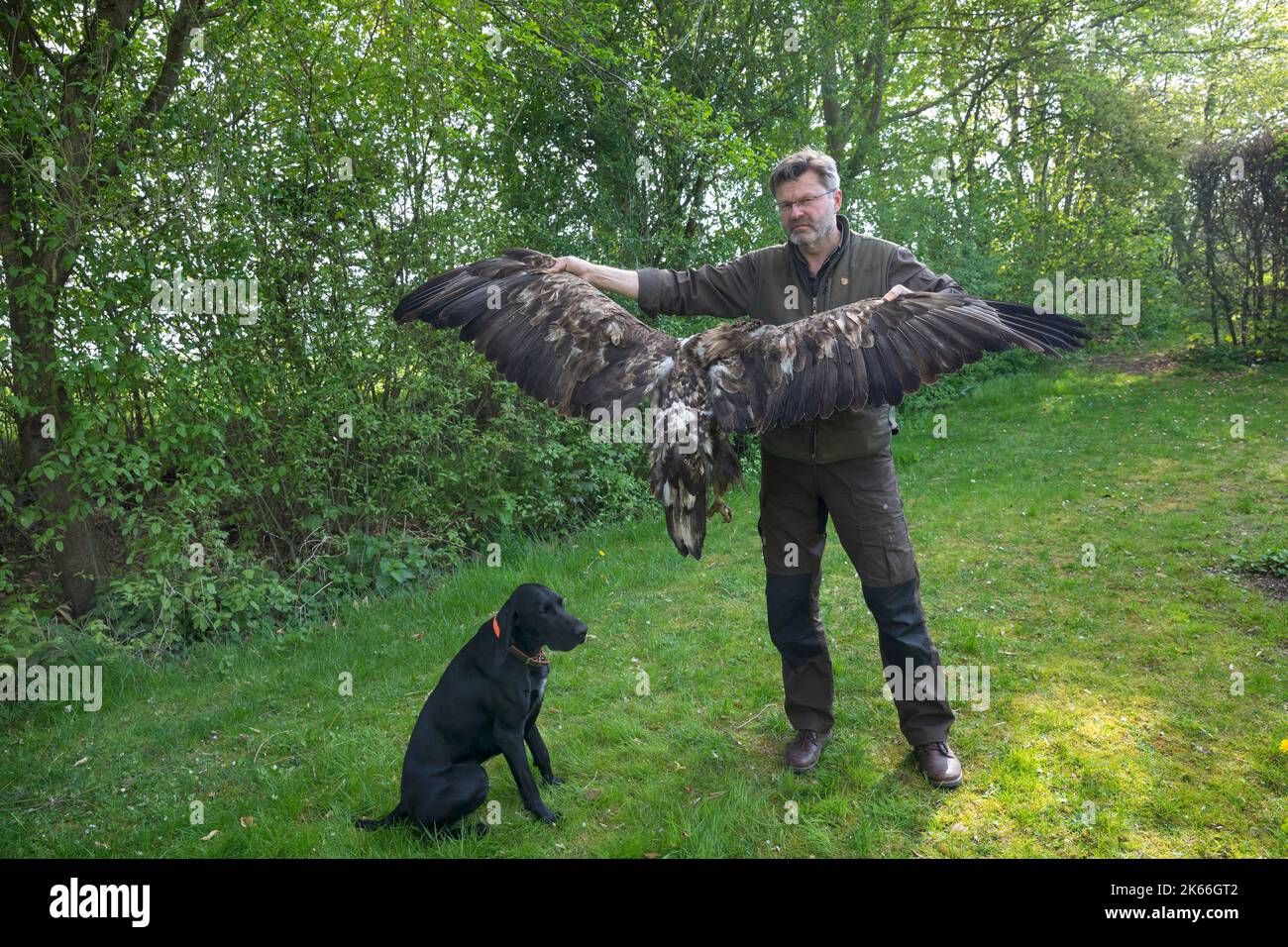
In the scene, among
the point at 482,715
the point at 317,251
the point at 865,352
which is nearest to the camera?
the point at 865,352

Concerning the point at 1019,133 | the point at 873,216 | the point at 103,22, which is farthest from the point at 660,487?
the point at 1019,133

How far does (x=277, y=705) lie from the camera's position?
4.68 meters

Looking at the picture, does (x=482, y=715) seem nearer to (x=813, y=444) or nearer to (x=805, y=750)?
(x=805, y=750)

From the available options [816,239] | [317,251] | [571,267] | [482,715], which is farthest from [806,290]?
[317,251]

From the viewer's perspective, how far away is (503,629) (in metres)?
3.27

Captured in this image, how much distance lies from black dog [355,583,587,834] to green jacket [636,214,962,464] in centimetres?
137

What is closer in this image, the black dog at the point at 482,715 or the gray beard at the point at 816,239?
the black dog at the point at 482,715

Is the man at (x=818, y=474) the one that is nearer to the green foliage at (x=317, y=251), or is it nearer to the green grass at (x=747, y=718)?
the green grass at (x=747, y=718)

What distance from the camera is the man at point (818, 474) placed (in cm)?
346

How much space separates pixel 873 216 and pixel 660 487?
33.9 ft

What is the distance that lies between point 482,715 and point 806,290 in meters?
2.43

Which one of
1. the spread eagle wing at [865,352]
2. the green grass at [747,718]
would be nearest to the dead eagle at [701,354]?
the spread eagle wing at [865,352]

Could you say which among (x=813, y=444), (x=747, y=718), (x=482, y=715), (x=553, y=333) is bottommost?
(x=747, y=718)

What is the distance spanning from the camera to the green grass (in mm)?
3244
